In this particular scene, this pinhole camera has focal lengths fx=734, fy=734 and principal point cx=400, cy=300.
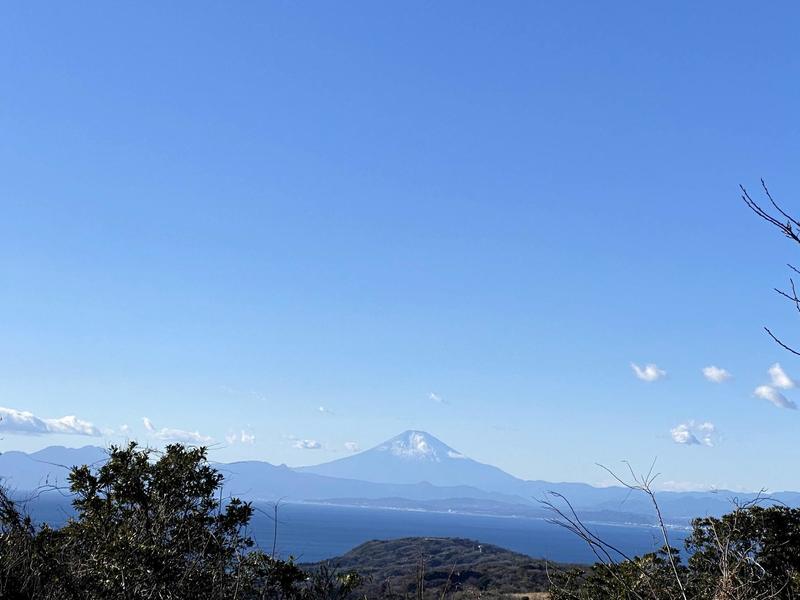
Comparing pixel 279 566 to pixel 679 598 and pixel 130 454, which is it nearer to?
pixel 130 454

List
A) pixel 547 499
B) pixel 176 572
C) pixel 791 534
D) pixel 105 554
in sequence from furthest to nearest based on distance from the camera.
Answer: pixel 791 534, pixel 105 554, pixel 176 572, pixel 547 499

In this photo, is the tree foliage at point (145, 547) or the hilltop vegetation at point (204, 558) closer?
the hilltop vegetation at point (204, 558)

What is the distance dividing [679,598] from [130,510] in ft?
31.6

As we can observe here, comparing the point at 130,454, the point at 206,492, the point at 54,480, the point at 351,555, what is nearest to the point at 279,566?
the point at 206,492

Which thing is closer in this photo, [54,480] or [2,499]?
[2,499]

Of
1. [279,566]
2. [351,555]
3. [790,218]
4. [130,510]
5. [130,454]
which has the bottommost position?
[351,555]

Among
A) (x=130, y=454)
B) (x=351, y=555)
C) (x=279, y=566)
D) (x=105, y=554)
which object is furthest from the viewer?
(x=351, y=555)

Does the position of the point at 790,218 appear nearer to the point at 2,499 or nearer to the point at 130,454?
the point at 2,499

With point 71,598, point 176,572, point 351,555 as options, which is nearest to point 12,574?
point 71,598

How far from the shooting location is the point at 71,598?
6.96 m

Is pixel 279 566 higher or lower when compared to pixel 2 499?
lower

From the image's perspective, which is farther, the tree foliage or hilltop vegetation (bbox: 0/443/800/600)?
the tree foliage

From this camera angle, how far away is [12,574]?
660cm

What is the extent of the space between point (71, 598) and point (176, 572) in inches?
46.5
